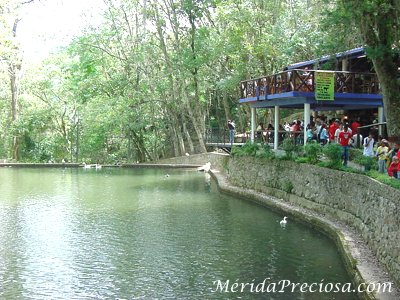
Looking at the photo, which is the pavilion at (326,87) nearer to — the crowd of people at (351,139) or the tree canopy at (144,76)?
the crowd of people at (351,139)

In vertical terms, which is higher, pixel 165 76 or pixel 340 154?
pixel 165 76

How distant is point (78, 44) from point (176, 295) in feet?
89.8

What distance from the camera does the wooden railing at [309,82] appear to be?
18203 millimetres

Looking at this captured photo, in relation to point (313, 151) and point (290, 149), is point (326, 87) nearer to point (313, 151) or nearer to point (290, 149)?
point (290, 149)

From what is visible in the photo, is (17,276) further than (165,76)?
No

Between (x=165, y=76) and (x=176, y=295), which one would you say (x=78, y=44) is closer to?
(x=165, y=76)

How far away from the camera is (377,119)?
2061 cm

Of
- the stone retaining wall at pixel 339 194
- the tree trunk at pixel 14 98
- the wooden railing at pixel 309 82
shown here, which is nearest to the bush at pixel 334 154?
the stone retaining wall at pixel 339 194

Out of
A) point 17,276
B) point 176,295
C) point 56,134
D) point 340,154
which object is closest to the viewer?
point 176,295

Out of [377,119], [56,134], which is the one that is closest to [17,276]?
[377,119]

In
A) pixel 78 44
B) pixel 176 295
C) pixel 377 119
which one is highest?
pixel 78 44

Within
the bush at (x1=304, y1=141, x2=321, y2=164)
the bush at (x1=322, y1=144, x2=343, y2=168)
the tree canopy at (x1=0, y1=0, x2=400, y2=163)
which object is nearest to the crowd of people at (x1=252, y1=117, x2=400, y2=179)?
the bush at (x1=322, y1=144, x2=343, y2=168)

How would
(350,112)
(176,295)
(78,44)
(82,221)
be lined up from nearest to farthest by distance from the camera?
(176,295) < (82,221) < (350,112) < (78,44)

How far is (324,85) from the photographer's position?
703 inches
